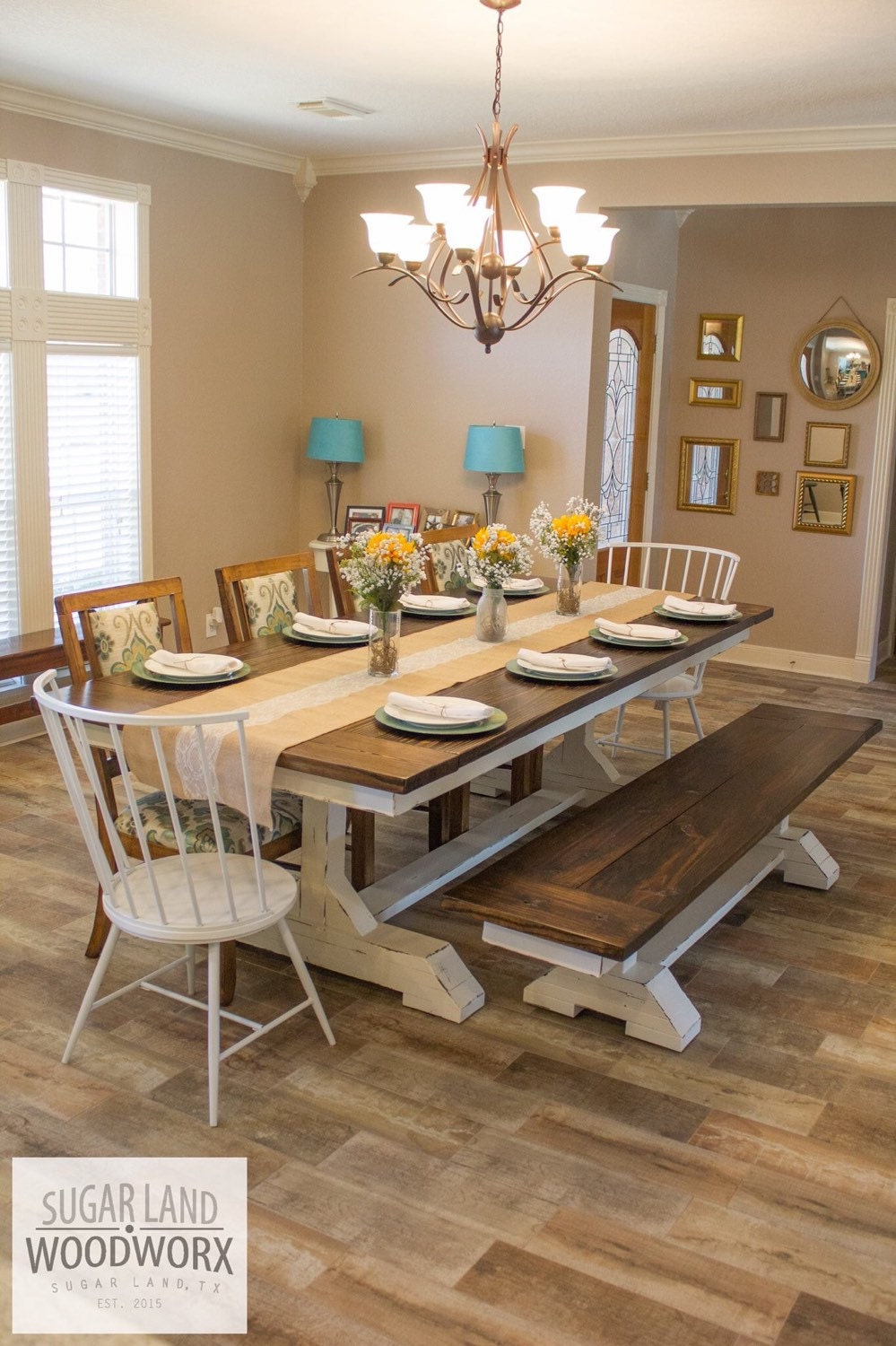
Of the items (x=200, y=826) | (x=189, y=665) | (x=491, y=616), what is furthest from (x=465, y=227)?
(x=200, y=826)

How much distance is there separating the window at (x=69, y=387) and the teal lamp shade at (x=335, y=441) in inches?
38.9

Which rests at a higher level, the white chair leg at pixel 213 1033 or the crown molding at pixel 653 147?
the crown molding at pixel 653 147

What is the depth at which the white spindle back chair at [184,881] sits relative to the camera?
268 centimetres

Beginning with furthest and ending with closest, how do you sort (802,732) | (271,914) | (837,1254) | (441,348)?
1. (441,348)
2. (802,732)
3. (271,914)
4. (837,1254)

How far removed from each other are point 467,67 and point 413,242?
109 centimetres

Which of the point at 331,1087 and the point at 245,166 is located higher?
the point at 245,166

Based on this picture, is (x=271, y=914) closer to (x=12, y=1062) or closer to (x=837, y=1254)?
(x=12, y=1062)

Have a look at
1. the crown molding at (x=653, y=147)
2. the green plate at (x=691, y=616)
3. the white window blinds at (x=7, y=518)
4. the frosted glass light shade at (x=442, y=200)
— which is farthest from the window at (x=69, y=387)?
the green plate at (x=691, y=616)

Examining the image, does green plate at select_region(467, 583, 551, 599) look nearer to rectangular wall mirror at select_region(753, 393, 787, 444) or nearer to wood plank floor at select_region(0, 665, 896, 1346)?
wood plank floor at select_region(0, 665, 896, 1346)

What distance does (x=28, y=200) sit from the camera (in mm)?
5434

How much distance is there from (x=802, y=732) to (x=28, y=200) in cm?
386

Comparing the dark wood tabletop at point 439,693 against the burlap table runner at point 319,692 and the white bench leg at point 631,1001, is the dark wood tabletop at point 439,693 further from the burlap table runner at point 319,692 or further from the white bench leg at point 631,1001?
the white bench leg at point 631,1001

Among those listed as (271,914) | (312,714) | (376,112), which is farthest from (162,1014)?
(376,112)

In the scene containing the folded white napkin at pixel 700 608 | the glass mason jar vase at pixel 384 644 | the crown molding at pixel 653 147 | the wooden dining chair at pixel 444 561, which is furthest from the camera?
the crown molding at pixel 653 147
